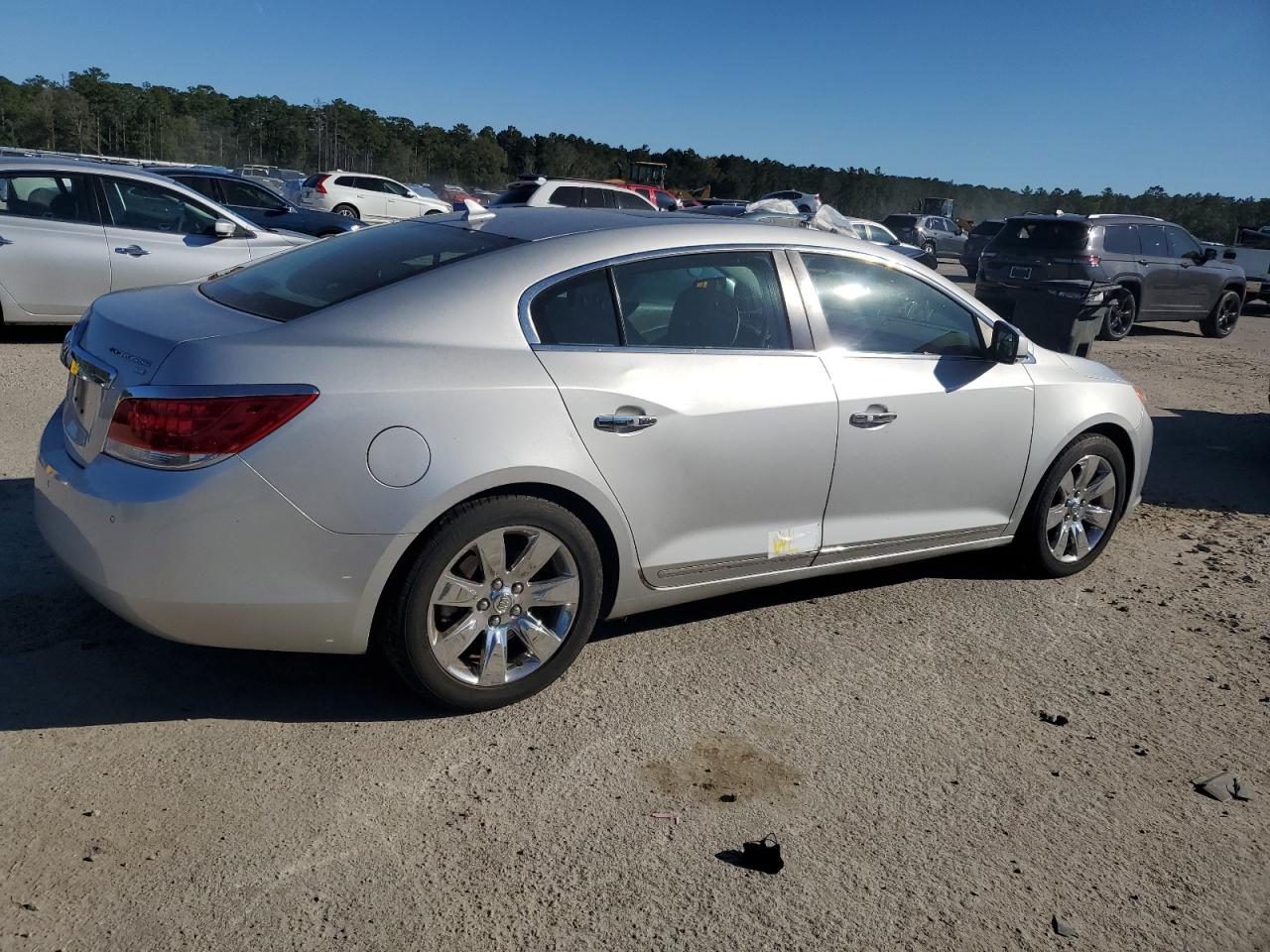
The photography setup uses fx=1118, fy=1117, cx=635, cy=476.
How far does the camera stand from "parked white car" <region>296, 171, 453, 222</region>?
2897 centimetres

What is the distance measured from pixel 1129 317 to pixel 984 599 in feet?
42.0

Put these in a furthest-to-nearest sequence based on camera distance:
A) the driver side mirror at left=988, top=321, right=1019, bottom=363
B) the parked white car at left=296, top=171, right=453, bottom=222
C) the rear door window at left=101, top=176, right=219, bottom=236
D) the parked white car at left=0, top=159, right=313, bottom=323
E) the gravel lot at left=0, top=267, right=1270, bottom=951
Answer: the parked white car at left=296, top=171, right=453, bottom=222, the rear door window at left=101, top=176, right=219, bottom=236, the parked white car at left=0, top=159, right=313, bottom=323, the driver side mirror at left=988, top=321, right=1019, bottom=363, the gravel lot at left=0, top=267, right=1270, bottom=951

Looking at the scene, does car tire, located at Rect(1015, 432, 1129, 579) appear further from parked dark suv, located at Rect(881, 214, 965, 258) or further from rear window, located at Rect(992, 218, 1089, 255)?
parked dark suv, located at Rect(881, 214, 965, 258)

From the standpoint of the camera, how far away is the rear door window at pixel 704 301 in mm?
3955

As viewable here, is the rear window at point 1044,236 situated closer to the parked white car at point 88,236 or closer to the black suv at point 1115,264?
→ the black suv at point 1115,264

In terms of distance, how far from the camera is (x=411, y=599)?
3.39 meters

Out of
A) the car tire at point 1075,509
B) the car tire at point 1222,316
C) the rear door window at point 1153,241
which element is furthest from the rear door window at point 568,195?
the car tire at point 1075,509

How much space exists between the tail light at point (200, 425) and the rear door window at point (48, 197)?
729 cm

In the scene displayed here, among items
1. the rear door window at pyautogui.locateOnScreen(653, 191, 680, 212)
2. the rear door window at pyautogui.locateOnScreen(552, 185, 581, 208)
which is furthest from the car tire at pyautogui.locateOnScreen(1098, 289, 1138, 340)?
the rear door window at pyautogui.locateOnScreen(653, 191, 680, 212)

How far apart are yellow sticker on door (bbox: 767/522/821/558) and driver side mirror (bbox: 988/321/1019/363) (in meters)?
1.21

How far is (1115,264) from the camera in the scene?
15.9m

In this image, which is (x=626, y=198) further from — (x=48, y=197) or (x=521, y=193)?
(x=48, y=197)

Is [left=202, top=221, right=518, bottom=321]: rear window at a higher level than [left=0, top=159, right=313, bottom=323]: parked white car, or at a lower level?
higher

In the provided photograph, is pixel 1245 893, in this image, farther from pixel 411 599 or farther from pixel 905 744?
pixel 411 599
